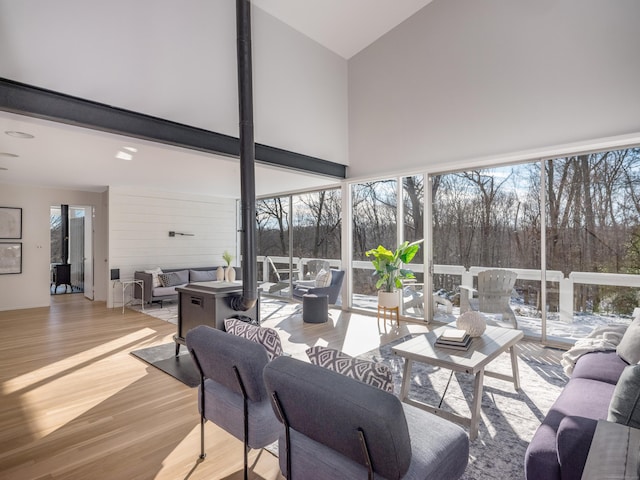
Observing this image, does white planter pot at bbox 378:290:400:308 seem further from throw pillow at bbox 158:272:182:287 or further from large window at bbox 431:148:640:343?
throw pillow at bbox 158:272:182:287

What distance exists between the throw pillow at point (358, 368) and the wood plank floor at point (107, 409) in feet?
3.00

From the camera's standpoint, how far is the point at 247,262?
13.5 ft

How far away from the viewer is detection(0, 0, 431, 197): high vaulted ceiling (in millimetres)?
4211

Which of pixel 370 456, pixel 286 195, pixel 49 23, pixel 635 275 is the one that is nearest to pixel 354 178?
pixel 286 195

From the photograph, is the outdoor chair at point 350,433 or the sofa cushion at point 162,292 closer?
the outdoor chair at point 350,433

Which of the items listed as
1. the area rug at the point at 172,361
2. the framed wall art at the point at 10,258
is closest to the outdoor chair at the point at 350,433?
the area rug at the point at 172,361

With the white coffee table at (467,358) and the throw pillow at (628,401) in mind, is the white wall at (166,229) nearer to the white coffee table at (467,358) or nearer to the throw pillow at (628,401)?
the white coffee table at (467,358)

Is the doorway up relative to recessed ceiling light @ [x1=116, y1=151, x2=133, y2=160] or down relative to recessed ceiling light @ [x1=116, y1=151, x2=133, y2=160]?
down

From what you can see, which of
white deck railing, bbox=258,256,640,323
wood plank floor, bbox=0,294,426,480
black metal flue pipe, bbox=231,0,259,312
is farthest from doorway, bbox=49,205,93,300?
white deck railing, bbox=258,256,640,323

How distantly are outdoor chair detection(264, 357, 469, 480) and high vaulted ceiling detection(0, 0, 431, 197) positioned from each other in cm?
354

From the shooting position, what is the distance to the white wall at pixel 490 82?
392cm

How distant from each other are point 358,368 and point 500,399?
2011mm

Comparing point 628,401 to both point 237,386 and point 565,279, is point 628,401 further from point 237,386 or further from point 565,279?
point 565,279

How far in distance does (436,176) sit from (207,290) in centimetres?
390
